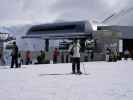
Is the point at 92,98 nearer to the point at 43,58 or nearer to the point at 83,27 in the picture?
the point at 43,58

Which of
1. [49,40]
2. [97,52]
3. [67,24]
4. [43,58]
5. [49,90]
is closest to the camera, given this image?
[49,90]

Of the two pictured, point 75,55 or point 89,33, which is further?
point 89,33

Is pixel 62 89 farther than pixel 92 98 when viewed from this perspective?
Yes

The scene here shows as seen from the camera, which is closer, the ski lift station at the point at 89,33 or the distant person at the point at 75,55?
the distant person at the point at 75,55

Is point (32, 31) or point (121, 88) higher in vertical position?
point (32, 31)

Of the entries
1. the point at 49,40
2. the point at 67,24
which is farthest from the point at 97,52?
the point at 67,24

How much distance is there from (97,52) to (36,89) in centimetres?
3024

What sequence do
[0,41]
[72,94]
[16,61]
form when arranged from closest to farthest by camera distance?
[72,94]
[16,61]
[0,41]

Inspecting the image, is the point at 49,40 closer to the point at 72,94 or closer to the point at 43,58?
the point at 43,58

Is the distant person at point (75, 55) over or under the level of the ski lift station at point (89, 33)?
under

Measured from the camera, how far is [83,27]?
252 feet

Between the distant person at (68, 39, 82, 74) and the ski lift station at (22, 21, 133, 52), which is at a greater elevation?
the ski lift station at (22, 21, 133, 52)

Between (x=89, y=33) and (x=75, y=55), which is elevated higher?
(x=89, y=33)

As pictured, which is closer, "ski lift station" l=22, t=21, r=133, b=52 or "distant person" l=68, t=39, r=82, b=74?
"distant person" l=68, t=39, r=82, b=74
